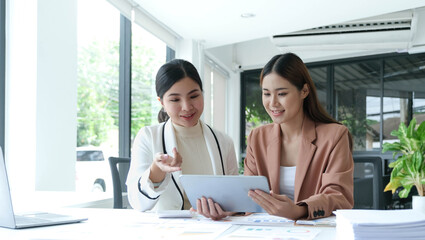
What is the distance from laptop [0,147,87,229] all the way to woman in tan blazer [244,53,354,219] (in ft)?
2.85

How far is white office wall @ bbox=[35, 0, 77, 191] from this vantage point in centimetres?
296

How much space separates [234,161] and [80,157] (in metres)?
5.04

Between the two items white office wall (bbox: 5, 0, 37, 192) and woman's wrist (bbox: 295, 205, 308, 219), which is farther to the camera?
white office wall (bbox: 5, 0, 37, 192)

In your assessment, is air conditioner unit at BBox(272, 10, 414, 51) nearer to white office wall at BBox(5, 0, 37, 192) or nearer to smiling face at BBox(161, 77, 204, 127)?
white office wall at BBox(5, 0, 37, 192)

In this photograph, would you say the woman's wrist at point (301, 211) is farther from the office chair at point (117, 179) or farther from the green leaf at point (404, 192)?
the green leaf at point (404, 192)

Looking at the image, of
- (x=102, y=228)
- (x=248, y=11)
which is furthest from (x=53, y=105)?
(x=248, y=11)

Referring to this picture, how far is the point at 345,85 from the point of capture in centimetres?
754

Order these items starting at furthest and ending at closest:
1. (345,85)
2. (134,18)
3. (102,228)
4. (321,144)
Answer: (345,85)
(134,18)
(321,144)
(102,228)

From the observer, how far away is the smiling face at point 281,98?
205 centimetres

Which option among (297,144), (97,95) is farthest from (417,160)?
(97,95)

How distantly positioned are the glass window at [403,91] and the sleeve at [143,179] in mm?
5789

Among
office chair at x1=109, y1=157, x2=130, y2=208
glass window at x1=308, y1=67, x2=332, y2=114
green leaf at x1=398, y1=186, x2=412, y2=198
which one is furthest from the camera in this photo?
glass window at x1=308, y1=67, x2=332, y2=114

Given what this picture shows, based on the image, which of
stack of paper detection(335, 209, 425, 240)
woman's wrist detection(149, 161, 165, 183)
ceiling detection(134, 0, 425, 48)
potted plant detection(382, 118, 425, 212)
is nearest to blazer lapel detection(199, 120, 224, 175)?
woman's wrist detection(149, 161, 165, 183)

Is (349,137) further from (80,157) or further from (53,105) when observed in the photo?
(80,157)
